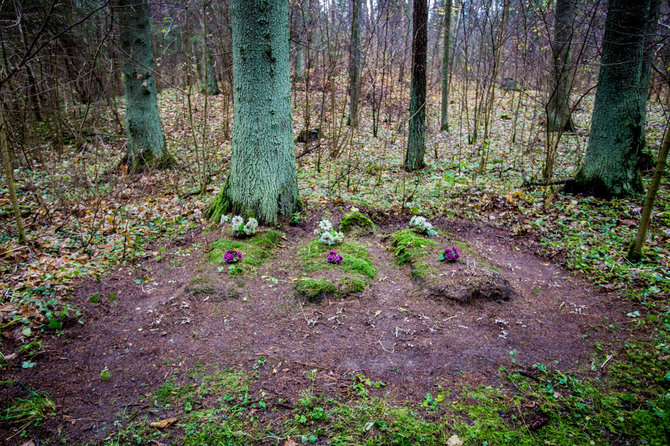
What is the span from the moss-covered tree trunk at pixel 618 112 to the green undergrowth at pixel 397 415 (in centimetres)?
486

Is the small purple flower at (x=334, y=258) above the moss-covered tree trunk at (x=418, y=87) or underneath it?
underneath

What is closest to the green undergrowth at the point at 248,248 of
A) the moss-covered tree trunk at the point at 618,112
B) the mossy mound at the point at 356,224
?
the mossy mound at the point at 356,224

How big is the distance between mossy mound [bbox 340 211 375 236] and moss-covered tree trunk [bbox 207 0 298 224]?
947mm

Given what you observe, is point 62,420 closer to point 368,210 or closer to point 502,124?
point 368,210

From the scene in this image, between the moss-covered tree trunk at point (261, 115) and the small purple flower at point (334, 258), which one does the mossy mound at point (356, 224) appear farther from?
the small purple flower at point (334, 258)

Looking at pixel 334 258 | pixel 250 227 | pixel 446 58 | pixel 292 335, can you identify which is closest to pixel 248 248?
pixel 250 227

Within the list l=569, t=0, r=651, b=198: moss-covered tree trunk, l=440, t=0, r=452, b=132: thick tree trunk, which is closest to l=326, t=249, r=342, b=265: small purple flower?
l=569, t=0, r=651, b=198: moss-covered tree trunk

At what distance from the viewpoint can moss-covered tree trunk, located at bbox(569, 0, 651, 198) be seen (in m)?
5.54

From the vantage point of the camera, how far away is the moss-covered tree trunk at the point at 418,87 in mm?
7805

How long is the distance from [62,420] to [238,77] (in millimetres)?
4243

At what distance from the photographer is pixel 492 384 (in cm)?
263

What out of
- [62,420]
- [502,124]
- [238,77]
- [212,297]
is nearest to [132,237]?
[212,297]

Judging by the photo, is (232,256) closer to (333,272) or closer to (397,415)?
(333,272)

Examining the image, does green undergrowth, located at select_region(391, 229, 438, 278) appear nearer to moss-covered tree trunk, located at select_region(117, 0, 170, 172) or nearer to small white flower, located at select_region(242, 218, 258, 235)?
small white flower, located at select_region(242, 218, 258, 235)
